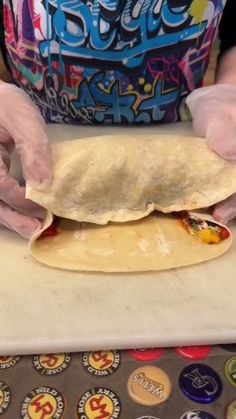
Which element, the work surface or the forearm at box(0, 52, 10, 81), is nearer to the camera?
the work surface

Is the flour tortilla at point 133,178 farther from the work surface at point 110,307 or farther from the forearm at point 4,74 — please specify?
the forearm at point 4,74

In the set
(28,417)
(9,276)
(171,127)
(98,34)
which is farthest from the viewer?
(171,127)

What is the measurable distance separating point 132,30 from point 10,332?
0.52m

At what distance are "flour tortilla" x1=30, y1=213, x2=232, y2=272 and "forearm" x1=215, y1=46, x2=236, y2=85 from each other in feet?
1.09

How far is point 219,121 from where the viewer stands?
2.92 feet

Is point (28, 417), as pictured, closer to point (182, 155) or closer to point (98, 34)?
point (182, 155)

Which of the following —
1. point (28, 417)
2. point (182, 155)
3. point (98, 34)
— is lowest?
point (28, 417)

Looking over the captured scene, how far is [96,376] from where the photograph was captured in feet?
2.14

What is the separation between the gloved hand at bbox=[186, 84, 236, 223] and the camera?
2.78ft

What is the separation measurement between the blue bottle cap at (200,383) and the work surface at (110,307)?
4 centimetres

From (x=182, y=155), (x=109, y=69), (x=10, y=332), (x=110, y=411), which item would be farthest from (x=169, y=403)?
(x=109, y=69)

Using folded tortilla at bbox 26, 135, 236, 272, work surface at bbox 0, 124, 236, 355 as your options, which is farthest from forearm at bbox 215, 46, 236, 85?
work surface at bbox 0, 124, 236, 355

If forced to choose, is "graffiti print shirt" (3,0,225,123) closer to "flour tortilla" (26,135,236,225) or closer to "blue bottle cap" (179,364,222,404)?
"flour tortilla" (26,135,236,225)

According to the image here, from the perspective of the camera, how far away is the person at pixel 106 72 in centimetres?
84
